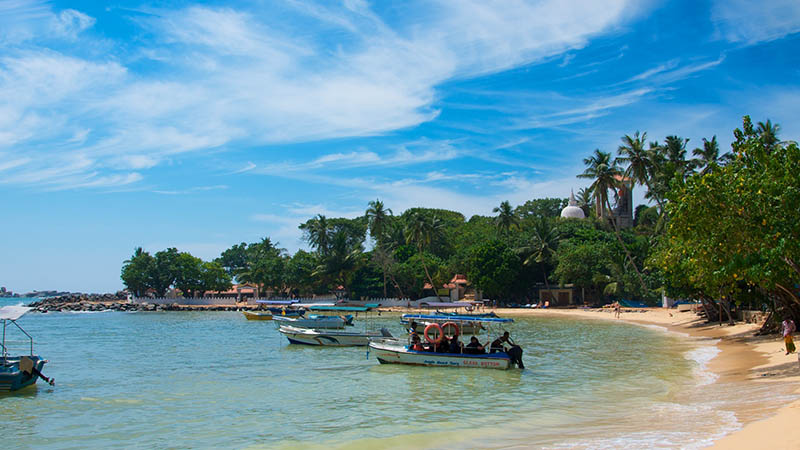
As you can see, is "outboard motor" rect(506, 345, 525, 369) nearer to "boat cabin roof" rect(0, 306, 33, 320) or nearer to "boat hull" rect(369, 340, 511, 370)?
"boat hull" rect(369, 340, 511, 370)

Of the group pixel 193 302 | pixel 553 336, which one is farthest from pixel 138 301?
pixel 553 336

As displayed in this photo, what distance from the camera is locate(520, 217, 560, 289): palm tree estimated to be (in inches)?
3000

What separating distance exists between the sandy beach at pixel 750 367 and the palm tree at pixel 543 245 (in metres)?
23.8

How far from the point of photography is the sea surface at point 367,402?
13.3 metres

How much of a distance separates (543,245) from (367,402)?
61.3 metres

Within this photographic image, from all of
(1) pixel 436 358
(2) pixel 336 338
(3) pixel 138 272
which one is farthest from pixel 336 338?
(3) pixel 138 272

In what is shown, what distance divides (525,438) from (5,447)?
38.8ft

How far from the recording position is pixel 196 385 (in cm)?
2172

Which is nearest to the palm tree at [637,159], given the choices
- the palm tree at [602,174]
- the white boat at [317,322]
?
the palm tree at [602,174]

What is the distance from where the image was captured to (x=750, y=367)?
21.0m

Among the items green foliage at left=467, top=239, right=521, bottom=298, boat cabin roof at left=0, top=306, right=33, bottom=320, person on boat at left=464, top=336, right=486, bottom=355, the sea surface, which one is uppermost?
green foliage at left=467, top=239, right=521, bottom=298

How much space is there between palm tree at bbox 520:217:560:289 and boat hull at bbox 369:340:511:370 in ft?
173

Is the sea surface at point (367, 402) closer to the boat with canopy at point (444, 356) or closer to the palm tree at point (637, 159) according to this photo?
the boat with canopy at point (444, 356)

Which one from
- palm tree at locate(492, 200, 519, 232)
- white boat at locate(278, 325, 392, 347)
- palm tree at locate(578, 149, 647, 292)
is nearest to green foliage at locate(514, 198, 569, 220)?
palm tree at locate(492, 200, 519, 232)
